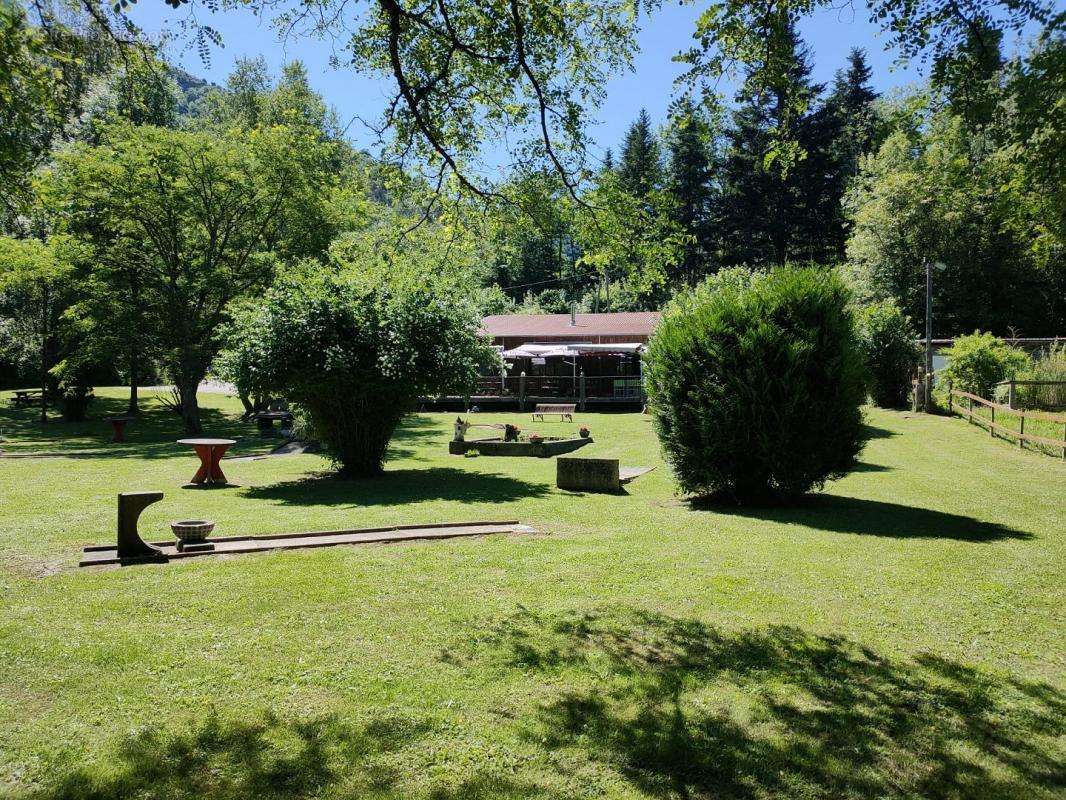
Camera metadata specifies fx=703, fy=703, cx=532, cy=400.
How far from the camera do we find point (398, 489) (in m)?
13.1

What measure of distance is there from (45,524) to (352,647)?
6.70 meters

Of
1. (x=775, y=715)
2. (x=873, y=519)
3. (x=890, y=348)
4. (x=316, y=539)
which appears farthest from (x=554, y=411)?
(x=775, y=715)

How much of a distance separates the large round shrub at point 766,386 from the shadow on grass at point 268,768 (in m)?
7.83

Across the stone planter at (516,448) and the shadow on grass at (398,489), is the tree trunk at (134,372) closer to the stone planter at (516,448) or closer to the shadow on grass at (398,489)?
the stone planter at (516,448)

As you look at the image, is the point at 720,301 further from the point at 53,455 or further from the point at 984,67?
the point at 53,455

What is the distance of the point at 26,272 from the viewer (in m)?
23.3

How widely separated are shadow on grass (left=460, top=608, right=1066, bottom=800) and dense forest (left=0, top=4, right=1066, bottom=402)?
4.57 m

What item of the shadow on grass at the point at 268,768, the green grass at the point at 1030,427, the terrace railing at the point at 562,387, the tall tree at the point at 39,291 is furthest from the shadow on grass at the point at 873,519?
the tall tree at the point at 39,291

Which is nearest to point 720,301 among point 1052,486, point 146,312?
point 1052,486

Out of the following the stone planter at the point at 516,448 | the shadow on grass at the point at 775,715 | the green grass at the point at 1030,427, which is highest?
the green grass at the point at 1030,427

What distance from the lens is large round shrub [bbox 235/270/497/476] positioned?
44.3 feet

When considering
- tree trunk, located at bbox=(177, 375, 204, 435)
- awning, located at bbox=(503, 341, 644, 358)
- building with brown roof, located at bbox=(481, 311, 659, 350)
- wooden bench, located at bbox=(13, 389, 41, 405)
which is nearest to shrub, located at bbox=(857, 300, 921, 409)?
awning, located at bbox=(503, 341, 644, 358)

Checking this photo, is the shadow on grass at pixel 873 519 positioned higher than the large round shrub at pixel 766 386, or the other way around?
the large round shrub at pixel 766 386

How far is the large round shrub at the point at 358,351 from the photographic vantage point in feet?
44.3
